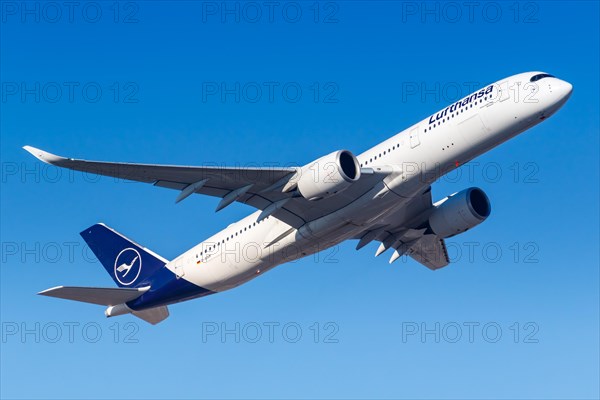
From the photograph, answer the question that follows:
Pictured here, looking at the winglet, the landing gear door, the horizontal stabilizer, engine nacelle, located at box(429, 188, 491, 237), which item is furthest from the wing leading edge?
the horizontal stabilizer

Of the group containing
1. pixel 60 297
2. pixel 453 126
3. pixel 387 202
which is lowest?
pixel 60 297

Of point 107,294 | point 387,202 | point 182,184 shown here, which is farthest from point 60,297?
point 387,202

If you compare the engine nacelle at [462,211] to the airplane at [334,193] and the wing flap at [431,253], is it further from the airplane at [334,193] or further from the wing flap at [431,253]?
the wing flap at [431,253]

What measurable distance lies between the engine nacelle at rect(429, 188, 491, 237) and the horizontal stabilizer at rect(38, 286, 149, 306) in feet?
43.9

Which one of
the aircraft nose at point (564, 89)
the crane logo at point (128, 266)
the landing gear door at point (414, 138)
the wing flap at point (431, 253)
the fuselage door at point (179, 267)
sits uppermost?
the aircraft nose at point (564, 89)

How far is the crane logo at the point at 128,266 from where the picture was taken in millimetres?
42812

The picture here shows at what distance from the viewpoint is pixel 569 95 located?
108 feet

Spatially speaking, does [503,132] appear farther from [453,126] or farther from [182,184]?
[182,184]

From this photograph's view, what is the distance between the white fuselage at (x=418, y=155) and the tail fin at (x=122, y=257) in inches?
236

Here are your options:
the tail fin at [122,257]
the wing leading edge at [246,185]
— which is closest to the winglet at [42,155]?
the wing leading edge at [246,185]

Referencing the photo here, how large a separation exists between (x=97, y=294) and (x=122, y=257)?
398 cm

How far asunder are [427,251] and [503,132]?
38.2 feet

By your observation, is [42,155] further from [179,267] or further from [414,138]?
[414,138]

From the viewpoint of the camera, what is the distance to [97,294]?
132ft
